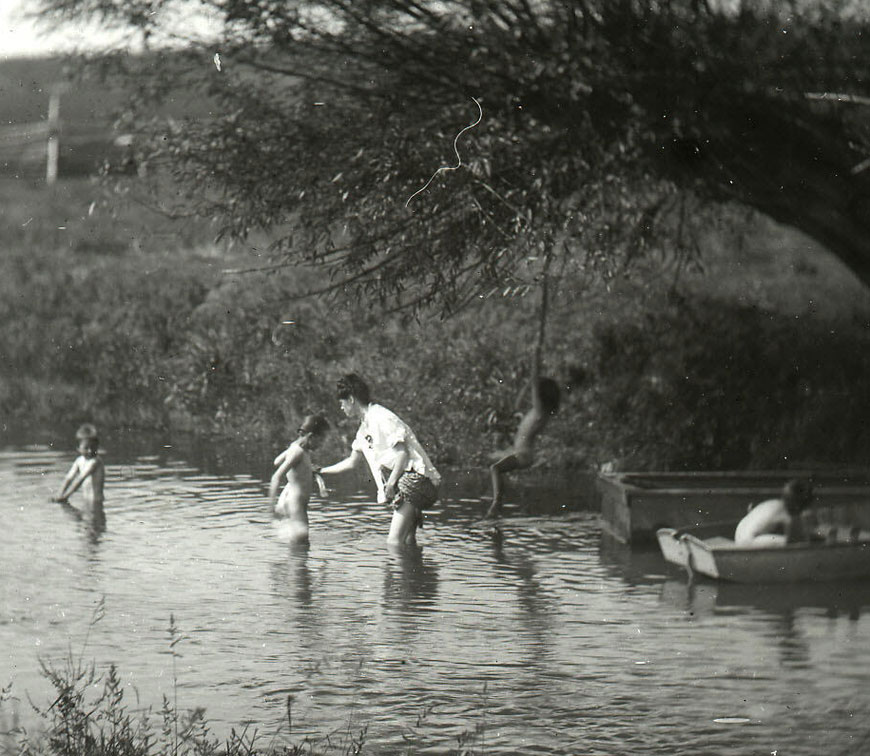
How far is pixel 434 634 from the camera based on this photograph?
1072 centimetres

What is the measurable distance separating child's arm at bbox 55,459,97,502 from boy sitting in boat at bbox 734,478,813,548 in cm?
745

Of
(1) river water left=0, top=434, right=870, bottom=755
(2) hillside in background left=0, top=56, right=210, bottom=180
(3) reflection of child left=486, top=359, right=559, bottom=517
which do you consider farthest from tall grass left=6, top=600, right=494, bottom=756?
(2) hillside in background left=0, top=56, right=210, bottom=180

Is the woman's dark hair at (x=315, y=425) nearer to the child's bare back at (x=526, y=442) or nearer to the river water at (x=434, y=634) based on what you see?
the river water at (x=434, y=634)

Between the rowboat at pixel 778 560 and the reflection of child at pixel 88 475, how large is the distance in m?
6.77

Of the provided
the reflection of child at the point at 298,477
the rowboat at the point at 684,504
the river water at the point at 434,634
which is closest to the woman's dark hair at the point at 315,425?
the reflection of child at the point at 298,477

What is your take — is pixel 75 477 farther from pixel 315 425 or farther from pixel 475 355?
pixel 475 355

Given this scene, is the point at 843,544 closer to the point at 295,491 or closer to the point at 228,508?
the point at 295,491

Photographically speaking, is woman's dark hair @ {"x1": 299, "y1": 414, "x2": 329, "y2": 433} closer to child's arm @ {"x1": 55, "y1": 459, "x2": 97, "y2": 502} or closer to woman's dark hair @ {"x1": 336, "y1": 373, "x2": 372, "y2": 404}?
woman's dark hair @ {"x1": 336, "y1": 373, "x2": 372, "y2": 404}

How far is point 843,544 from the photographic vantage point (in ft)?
42.9

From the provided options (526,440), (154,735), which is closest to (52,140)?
(526,440)

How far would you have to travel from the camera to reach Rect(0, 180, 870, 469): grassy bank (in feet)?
68.4

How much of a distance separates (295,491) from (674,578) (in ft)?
12.0

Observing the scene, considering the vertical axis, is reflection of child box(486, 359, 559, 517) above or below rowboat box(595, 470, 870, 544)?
above

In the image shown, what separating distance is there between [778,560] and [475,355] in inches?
416
